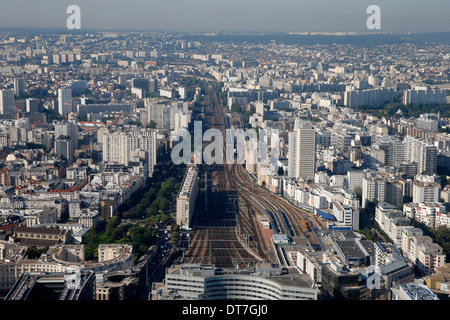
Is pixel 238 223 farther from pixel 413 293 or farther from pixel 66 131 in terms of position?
pixel 66 131

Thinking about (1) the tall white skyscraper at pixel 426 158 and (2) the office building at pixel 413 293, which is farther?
(1) the tall white skyscraper at pixel 426 158

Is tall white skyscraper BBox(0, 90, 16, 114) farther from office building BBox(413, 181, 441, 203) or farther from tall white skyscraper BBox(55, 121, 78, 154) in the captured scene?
office building BBox(413, 181, 441, 203)

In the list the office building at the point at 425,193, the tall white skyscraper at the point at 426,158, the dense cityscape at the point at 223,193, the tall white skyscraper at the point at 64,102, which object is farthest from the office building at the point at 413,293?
the tall white skyscraper at the point at 64,102

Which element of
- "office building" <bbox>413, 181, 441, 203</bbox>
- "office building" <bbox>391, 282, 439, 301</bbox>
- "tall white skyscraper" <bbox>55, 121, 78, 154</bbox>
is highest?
"tall white skyscraper" <bbox>55, 121, 78, 154</bbox>

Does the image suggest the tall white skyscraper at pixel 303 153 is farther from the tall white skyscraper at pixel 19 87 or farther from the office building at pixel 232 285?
the tall white skyscraper at pixel 19 87

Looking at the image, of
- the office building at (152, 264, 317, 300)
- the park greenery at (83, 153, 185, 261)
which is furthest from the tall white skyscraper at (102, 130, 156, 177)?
the office building at (152, 264, 317, 300)
